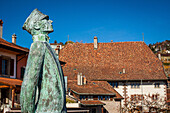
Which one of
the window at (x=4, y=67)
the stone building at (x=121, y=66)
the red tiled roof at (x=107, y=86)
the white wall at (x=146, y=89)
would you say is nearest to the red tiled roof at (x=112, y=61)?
the stone building at (x=121, y=66)

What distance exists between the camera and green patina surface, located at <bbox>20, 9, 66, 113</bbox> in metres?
3.41

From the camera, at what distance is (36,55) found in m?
3.49

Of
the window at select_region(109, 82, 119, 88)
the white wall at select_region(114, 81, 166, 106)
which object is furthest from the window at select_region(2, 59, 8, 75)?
the white wall at select_region(114, 81, 166, 106)

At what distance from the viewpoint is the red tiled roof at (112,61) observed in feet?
142

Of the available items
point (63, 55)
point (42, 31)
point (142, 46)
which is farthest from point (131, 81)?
point (42, 31)

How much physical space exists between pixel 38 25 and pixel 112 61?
4279cm

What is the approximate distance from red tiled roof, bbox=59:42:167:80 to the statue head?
37555 millimetres

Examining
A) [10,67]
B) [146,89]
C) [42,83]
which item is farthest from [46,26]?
[146,89]

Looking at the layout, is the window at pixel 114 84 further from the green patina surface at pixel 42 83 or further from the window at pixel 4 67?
the green patina surface at pixel 42 83

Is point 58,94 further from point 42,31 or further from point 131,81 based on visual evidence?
point 131,81

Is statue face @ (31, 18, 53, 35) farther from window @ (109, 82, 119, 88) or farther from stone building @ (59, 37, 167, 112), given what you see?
window @ (109, 82, 119, 88)

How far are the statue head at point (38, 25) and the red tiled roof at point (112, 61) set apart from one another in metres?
37.6

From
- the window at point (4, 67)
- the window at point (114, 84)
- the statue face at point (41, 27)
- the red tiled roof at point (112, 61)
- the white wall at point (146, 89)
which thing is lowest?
the white wall at point (146, 89)

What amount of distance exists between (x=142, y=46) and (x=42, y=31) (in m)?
45.0
